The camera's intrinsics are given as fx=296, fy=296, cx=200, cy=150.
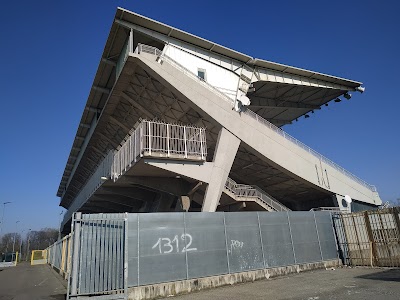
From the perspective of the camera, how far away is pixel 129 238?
10508 mm

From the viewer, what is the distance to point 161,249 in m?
11.0

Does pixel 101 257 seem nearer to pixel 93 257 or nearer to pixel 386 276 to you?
pixel 93 257

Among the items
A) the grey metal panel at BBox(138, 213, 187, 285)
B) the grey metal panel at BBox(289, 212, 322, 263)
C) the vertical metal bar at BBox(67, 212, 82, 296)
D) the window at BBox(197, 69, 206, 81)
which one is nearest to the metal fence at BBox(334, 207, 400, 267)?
the grey metal panel at BBox(289, 212, 322, 263)

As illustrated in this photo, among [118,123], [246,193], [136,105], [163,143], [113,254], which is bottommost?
[113,254]

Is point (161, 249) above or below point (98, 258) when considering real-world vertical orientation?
above

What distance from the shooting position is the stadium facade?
19188 millimetres

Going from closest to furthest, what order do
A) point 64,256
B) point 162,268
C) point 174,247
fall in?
1. point 162,268
2. point 174,247
3. point 64,256

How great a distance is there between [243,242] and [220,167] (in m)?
7.82

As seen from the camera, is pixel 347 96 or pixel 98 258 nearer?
pixel 98 258

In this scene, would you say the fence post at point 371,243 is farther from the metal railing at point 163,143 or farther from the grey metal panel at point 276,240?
the metal railing at point 163,143

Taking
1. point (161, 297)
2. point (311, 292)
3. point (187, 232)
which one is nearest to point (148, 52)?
point (187, 232)

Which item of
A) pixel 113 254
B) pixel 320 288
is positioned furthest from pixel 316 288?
pixel 113 254

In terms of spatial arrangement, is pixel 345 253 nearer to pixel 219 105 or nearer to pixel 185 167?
pixel 185 167

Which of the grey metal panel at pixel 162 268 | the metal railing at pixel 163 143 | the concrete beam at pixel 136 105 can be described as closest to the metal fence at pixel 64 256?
the grey metal panel at pixel 162 268
